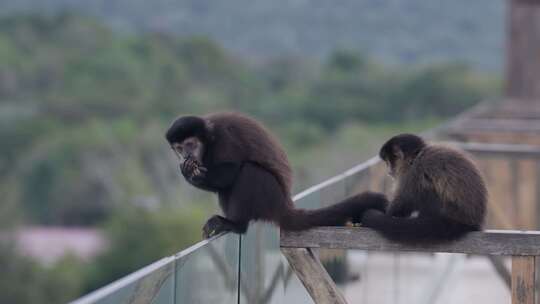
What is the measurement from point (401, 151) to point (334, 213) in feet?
2.50

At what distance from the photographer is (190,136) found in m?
5.86

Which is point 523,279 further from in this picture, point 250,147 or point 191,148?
point 191,148

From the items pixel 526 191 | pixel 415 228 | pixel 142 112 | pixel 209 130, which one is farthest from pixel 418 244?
pixel 142 112

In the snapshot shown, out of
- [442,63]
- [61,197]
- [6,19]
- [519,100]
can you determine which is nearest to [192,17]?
[6,19]

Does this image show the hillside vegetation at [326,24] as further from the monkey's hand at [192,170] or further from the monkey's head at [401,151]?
the monkey's hand at [192,170]

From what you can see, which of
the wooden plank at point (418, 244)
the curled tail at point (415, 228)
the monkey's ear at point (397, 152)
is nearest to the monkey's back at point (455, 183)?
the curled tail at point (415, 228)

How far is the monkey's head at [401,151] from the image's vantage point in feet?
18.9

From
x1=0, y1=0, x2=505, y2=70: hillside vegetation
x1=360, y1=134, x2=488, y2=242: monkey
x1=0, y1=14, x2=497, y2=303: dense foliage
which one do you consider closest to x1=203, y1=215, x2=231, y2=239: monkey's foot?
x1=360, y1=134, x2=488, y2=242: monkey

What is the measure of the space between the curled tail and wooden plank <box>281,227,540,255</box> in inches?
1.1

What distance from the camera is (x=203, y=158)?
235 inches

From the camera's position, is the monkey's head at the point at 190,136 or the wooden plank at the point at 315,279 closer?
the wooden plank at the point at 315,279

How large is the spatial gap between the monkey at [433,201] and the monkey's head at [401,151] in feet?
0.17

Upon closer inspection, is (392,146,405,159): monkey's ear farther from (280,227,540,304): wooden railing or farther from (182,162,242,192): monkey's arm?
(280,227,540,304): wooden railing

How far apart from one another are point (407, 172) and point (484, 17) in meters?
78.8
